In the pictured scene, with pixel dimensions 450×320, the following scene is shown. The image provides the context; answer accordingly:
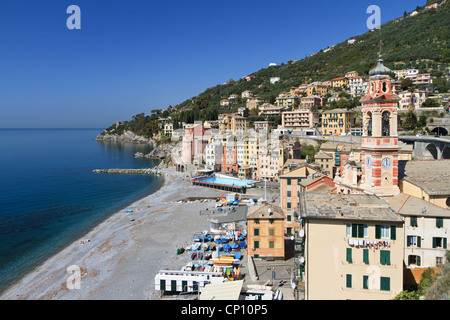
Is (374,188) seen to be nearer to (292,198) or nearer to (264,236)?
(264,236)

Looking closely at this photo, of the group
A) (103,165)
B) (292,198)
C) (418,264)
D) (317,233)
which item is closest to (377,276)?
(317,233)

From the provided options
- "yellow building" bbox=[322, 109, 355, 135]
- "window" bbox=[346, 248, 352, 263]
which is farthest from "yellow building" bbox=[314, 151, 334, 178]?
"window" bbox=[346, 248, 352, 263]

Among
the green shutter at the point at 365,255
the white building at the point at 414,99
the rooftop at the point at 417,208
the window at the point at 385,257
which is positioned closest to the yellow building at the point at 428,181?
the rooftop at the point at 417,208

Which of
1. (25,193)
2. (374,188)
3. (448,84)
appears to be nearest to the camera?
(374,188)

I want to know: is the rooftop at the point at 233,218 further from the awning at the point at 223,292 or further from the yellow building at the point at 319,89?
the yellow building at the point at 319,89

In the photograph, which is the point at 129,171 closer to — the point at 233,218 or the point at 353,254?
the point at 233,218
